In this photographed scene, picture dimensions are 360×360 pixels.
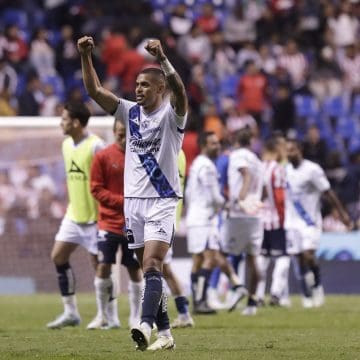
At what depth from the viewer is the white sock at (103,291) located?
1408cm

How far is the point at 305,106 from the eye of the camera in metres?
28.5

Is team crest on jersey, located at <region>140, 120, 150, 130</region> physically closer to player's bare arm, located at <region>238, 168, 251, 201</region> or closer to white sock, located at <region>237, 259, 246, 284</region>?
player's bare arm, located at <region>238, 168, 251, 201</region>

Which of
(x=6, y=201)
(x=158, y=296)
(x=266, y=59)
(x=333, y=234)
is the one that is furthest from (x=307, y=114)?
(x=158, y=296)

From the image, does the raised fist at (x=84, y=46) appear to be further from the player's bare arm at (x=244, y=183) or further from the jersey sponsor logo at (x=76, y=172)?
the player's bare arm at (x=244, y=183)

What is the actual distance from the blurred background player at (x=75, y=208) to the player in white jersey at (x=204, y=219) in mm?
2584

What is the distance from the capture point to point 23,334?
42.5 ft

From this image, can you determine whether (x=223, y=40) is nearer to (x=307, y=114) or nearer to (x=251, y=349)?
(x=307, y=114)

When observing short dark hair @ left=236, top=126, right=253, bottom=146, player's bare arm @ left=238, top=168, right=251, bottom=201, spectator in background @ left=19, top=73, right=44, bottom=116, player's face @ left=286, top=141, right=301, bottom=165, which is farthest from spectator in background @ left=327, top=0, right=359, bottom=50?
player's bare arm @ left=238, top=168, right=251, bottom=201

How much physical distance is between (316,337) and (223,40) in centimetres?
1821

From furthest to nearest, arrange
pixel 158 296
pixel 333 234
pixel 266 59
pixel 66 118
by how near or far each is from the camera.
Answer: pixel 266 59, pixel 333 234, pixel 66 118, pixel 158 296

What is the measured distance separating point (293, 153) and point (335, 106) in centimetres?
1001

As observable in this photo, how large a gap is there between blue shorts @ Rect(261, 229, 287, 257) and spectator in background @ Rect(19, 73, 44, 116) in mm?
8327

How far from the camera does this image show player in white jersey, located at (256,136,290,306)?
1930 centimetres

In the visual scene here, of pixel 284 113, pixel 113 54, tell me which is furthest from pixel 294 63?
pixel 113 54
